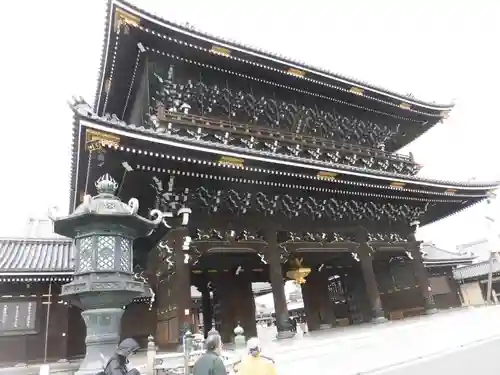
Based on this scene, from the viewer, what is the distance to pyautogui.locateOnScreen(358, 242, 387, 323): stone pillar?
12930mm

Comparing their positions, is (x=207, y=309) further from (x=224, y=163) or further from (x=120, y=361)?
(x=120, y=361)

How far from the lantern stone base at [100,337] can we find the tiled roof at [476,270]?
33677 millimetres

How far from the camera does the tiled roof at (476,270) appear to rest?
29797 mm

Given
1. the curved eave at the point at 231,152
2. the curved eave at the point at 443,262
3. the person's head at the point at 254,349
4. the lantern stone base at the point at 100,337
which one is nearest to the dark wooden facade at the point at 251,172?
the curved eave at the point at 231,152

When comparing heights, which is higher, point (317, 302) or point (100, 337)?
point (317, 302)

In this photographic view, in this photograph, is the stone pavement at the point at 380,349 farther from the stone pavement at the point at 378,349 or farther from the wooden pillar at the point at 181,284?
the wooden pillar at the point at 181,284

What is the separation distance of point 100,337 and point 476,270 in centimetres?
3570

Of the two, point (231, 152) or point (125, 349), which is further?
point (231, 152)

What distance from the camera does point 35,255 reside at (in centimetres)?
1575

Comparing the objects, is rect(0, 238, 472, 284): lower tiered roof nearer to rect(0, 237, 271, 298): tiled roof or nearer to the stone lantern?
rect(0, 237, 271, 298): tiled roof

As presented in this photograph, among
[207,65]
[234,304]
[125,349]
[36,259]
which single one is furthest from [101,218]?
[36,259]

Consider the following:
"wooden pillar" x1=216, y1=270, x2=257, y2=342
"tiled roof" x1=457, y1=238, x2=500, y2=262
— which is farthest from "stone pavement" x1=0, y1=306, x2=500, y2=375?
"tiled roof" x1=457, y1=238, x2=500, y2=262

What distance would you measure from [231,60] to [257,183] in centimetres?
460

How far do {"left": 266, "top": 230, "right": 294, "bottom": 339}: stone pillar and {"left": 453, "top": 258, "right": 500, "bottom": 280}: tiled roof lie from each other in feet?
87.6
